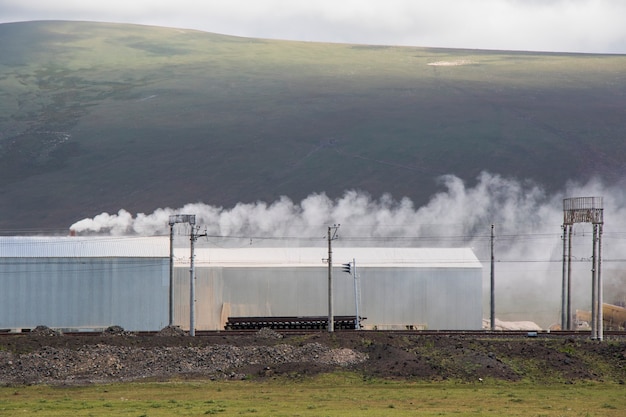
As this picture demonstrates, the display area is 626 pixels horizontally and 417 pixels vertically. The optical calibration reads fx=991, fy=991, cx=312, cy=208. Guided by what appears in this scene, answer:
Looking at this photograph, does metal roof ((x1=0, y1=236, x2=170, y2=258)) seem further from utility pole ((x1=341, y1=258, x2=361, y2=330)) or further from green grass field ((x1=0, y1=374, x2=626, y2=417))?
green grass field ((x1=0, y1=374, x2=626, y2=417))

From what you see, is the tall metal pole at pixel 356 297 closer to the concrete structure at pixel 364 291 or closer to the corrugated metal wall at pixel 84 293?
the concrete structure at pixel 364 291

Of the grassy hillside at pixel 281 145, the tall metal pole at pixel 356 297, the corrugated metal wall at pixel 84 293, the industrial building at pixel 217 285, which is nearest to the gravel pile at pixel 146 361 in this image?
the tall metal pole at pixel 356 297

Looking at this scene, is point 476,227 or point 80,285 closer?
point 80,285

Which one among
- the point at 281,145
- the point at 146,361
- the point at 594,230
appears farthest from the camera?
the point at 281,145

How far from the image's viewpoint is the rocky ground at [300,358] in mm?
45375

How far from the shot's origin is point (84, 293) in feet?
216

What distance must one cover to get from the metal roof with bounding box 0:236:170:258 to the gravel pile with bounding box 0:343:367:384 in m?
18.4

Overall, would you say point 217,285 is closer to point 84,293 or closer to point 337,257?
point 337,257

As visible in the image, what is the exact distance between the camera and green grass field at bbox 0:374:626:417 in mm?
35156

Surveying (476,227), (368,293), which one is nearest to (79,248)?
(368,293)

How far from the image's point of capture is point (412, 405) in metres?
37.6

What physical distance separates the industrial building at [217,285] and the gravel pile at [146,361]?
17411 millimetres

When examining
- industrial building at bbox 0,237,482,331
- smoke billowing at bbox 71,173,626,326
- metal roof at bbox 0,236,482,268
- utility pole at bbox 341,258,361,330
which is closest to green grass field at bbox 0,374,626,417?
utility pole at bbox 341,258,361,330

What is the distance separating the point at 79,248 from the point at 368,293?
2023 centimetres
